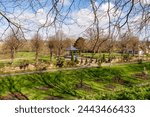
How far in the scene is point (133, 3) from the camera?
4.84 m

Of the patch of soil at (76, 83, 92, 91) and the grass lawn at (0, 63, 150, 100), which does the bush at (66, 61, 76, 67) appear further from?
the patch of soil at (76, 83, 92, 91)

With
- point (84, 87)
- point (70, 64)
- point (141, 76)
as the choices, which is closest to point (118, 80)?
point (141, 76)

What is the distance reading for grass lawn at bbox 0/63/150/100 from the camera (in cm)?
2536

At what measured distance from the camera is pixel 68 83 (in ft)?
101

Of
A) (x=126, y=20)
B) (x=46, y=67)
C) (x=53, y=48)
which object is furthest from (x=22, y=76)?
(x=126, y=20)

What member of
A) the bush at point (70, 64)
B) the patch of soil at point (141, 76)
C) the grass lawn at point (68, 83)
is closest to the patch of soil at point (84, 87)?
the grass lawn at point (68, 83)

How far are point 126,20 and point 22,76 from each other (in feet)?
86.3

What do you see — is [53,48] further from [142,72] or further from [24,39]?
[24,39]

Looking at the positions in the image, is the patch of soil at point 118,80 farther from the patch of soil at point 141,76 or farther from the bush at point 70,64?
the bush at point 70,64

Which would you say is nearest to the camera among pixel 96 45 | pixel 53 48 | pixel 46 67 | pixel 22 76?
pixel 96 45

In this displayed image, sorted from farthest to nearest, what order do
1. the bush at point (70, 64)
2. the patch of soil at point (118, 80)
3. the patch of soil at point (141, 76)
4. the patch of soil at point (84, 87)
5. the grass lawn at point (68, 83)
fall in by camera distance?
the bush at point (70, 64) < the patch of soil at point (141, 76) < the patch of soil at point (118, 80) < the patch of soil at point (84, 87) < the grass lawn at point (68, 83)

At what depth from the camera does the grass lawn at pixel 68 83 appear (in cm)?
2536

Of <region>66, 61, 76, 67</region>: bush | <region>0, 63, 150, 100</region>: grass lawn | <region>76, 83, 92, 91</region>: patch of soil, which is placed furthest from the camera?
<region>66, 61, 76, 67</region>: bush

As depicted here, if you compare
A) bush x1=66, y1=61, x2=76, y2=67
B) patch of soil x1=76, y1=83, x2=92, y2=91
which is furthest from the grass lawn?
bush x1=66, y1=61, x2=76, y2=67
